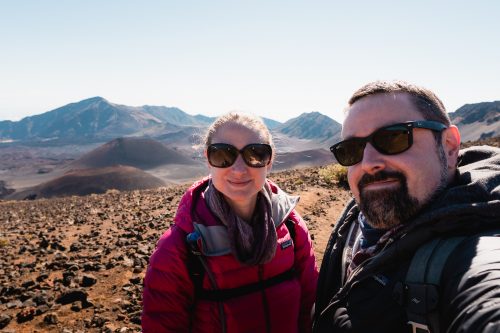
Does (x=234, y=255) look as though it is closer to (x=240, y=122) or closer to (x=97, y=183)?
(x=240, y=122)

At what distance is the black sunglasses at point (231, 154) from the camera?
2641mm

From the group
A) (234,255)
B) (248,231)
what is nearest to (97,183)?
(248,231)

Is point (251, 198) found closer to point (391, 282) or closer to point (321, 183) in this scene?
point (391, 282)

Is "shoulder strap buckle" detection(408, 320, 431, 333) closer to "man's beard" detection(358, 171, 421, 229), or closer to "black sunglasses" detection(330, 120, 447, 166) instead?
"man's beard" detection(358, 171, 421, 229)

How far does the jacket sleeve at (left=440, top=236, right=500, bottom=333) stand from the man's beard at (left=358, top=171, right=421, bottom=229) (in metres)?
0.39

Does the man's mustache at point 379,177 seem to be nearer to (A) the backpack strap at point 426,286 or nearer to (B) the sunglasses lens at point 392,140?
(B) the sunglasses lens at point 392,140

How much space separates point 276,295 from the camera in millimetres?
2514

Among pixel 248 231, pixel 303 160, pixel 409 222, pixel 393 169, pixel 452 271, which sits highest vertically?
pixel 393 169

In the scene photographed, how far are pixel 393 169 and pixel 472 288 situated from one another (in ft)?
2.30

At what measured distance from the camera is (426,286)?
132 cm

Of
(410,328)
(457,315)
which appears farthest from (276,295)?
(457,315)

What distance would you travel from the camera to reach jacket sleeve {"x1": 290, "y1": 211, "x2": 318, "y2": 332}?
2.81 meters

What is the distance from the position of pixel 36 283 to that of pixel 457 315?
532 cm

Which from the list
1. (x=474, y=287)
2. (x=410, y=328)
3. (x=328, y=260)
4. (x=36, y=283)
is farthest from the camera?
(x=36, y=283)
